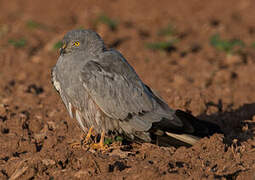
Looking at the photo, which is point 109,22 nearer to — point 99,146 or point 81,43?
point 81,43

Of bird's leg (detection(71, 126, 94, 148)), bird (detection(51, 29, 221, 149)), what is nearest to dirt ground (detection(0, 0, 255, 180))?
bird's leg (detection(71, 126, 94, 148))

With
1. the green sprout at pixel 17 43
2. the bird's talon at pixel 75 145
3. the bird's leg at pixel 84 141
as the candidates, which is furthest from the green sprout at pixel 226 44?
the bird's talon at pixel 75 145

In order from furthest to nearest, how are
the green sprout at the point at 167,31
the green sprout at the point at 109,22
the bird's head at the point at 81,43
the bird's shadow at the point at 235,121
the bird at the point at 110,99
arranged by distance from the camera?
1. the green sprout at the point at 109,22
2. the green sprout at the point at 167,31
3. the bird's shadow at the point at 235,121
4. the bird's head at the point at 81,43
5. the bird at the point at 110,99

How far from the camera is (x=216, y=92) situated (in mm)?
9133

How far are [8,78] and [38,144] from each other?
11.6 ft

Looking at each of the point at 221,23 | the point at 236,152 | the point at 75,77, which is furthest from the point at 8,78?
the point at 221,23

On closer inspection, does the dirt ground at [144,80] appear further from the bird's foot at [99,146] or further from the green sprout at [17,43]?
the bird's foot at [99,146]

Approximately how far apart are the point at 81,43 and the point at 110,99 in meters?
0.97

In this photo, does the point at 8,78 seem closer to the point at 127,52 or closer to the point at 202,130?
the point at 127,52

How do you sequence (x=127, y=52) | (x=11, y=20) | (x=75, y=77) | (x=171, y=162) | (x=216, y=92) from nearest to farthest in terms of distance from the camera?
(x=171, y=162) < (x=75, y=77) < (x=216, y=92) < (x=127, y=52) < (x=11, y=20)

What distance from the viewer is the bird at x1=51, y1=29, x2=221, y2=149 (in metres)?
6.24

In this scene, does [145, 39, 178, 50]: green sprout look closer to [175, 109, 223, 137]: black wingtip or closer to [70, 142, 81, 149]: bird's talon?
[175, 109, 223, 137]: black wingtip

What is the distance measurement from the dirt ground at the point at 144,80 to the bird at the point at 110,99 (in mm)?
251

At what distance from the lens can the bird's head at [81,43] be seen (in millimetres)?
6523
